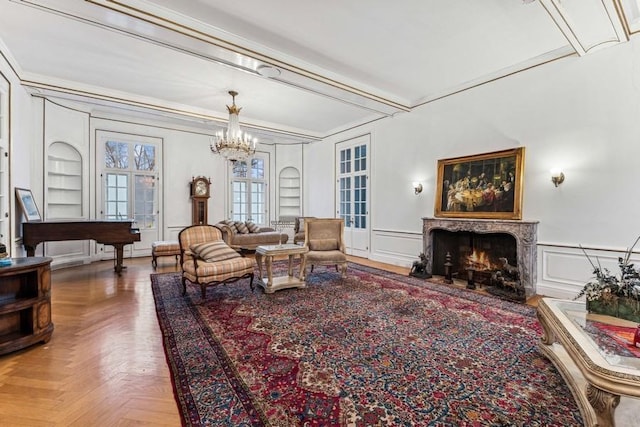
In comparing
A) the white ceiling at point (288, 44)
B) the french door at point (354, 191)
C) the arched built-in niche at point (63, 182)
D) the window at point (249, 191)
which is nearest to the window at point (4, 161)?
the white ceiling at point (288, 44)

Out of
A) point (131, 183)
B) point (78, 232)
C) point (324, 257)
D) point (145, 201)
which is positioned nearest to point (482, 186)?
point (324, 257)

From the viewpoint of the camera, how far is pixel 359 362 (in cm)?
228

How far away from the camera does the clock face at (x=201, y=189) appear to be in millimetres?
7453

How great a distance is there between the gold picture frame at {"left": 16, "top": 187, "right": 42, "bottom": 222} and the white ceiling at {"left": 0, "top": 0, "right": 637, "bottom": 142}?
5.77ft

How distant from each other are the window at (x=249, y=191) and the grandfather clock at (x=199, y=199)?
2.76 ft

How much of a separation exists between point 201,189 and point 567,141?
737 cm

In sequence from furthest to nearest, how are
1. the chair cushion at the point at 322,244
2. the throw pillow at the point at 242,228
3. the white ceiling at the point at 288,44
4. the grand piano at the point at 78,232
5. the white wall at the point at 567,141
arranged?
the throw pillow at the point at 242,228
the chair cushion at the point at 322,244
the grand piano at the point at 78,232
the white wall at the point at 567,141
the white ceiling at the point at 288,44

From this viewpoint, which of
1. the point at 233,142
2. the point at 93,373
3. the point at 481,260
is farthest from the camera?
the point at 233,142

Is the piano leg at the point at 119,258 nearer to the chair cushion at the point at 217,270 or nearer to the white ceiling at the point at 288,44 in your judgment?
the chair cushion at the point at 217,270

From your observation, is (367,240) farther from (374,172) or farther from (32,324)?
(32,324)

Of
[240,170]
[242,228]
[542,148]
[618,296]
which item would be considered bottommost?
[618,296]

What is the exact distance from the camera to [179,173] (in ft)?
24.3

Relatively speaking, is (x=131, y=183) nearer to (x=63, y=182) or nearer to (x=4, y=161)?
(x=63, y=182)

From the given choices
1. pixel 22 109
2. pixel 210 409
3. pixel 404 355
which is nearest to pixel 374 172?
pixel 404 355
